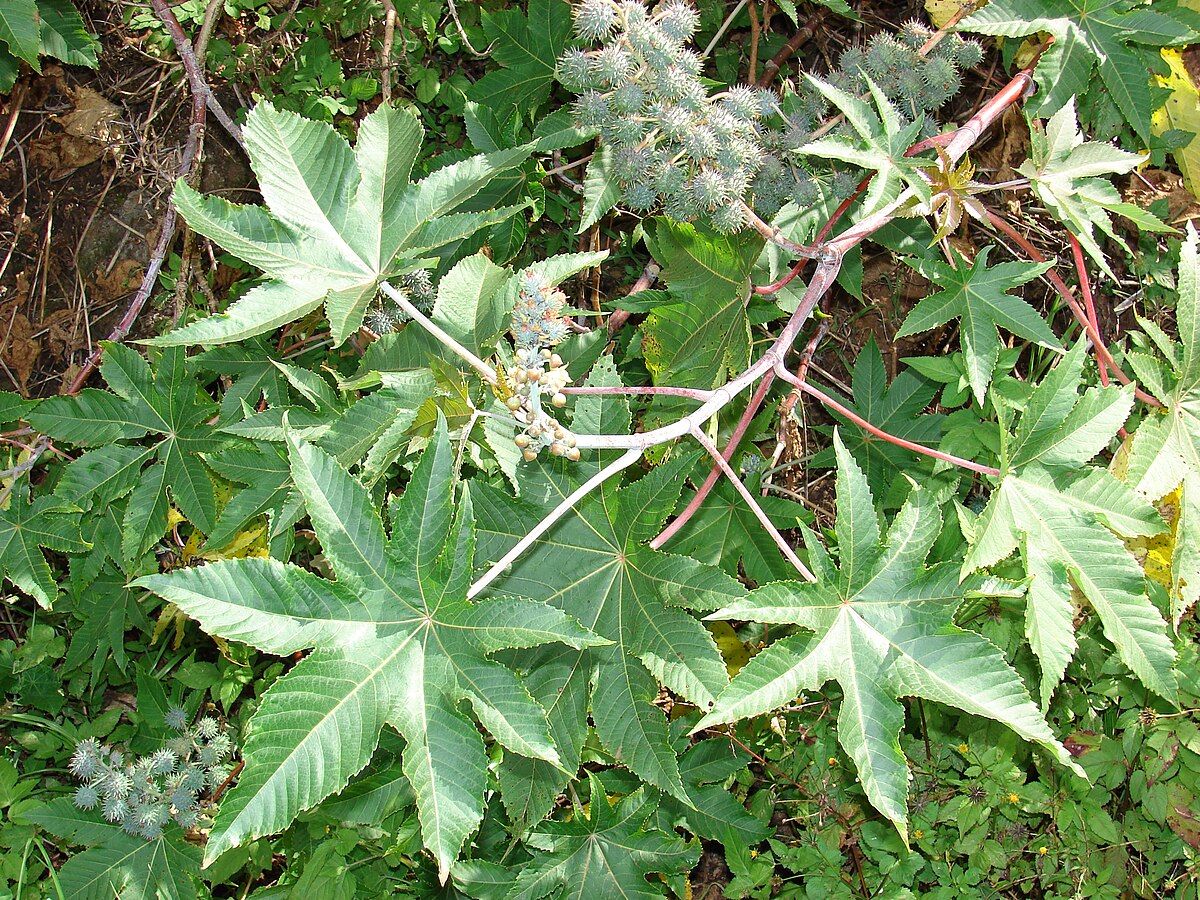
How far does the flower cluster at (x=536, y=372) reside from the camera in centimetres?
199

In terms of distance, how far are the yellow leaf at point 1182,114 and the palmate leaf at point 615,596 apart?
258cm

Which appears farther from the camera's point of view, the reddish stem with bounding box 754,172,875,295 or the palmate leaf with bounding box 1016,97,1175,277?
the reddish stem with bounding box 754,172,875,295

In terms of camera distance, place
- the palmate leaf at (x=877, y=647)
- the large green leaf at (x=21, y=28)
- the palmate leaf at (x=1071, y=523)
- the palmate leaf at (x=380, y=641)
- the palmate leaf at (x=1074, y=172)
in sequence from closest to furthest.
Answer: the palmate leaf at (x=380, y=641), the palmate leaf at (x=877, y=647), the palmate leaf at (x=1071, y=523), the palmate leaf at (x=1074, y=172), the large green leaf at (x=21, y=28)

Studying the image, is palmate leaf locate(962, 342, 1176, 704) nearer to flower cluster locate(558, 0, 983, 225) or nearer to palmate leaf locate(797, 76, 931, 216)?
palmate leaf locate(797, 76, 931, 216)

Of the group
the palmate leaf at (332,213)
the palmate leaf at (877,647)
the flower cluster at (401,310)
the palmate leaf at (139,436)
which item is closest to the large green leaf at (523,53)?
the flower cluster at (401,310)

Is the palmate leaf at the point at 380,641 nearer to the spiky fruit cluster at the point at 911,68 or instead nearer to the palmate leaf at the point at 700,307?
the palmate leaf at the point at 700,307

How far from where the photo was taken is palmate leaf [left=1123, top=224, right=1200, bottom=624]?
2621 millimetres

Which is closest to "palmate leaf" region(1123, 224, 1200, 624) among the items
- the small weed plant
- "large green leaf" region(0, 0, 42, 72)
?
the small weed plant

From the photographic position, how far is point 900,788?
6.55 ft

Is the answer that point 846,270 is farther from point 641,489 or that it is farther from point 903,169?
point 641,489

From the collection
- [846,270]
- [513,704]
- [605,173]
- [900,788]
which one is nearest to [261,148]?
[605,173]

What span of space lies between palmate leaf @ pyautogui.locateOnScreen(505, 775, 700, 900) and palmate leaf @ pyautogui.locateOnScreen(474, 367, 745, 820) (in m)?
0.30

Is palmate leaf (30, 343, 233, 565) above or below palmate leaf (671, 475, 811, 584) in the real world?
above

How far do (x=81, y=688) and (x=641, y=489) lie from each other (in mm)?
2509
